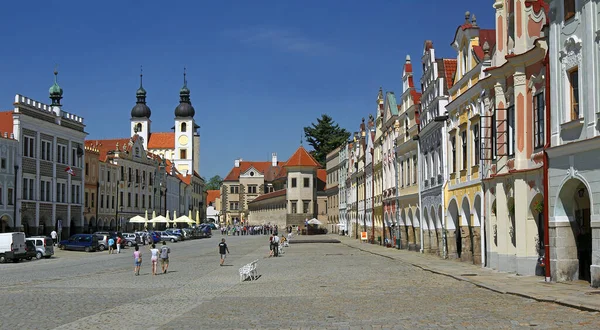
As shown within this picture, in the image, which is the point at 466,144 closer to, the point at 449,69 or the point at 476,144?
the point at 476,144

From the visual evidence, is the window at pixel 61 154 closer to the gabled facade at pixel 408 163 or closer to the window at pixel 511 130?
the gabled facade at pixel 408 163

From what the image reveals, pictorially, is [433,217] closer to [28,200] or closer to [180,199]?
[28,200]

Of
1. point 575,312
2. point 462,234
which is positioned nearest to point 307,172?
point 462,234

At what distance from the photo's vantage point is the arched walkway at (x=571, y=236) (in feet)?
74.3

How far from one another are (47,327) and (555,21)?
17.0 meters

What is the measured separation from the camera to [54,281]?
29656mm

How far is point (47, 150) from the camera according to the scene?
6862cm

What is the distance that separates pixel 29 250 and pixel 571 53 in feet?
121

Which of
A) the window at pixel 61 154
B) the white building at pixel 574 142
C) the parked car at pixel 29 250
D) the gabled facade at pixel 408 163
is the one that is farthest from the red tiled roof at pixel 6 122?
the white building at pixel 574 142

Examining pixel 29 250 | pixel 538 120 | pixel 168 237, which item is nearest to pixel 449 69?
pixel 538 120

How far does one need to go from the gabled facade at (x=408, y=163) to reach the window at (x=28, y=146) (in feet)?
105

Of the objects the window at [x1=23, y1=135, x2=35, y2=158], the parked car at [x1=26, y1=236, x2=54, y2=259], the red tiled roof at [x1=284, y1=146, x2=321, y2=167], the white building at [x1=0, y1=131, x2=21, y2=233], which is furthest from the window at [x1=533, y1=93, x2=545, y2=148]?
the red tiled roof at [x1=284, y1=146, x2=321, y2=167]

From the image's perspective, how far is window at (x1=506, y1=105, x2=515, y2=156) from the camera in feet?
90.5

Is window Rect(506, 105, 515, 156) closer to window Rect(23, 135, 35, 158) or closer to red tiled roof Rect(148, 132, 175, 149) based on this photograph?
window Rect(23, 135, 35, 158)
